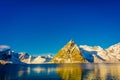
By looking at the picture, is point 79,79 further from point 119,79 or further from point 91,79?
point 119,79

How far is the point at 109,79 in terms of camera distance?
113 metres

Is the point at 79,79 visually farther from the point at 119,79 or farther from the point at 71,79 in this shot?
the point at 119,79

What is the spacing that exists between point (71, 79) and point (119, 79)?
21126 millimetres

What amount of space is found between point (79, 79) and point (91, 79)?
5.97m

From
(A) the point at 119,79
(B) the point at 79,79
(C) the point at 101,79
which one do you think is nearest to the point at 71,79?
(B) the point at 79,79

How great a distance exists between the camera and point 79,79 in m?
117

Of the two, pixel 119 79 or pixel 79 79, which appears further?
pixel 79 79

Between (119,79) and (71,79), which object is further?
(71,79)

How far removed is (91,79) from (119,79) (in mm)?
11164

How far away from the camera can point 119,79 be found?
110 m

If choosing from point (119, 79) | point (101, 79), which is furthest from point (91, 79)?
point (119, 79)

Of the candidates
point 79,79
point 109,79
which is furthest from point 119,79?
point 79,79

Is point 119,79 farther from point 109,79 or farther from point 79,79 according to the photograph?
point 79,79

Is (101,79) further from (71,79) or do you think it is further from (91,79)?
(71,79)
